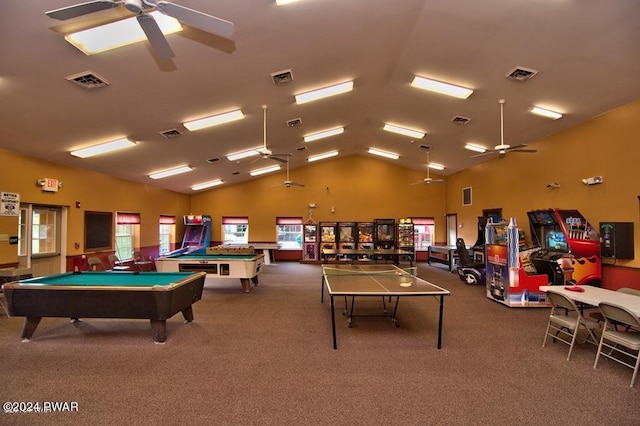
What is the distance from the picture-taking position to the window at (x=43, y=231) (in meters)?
6.11

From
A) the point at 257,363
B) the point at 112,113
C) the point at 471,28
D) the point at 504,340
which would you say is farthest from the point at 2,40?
the point at 504,340

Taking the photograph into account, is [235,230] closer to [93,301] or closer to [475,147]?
[93,301]

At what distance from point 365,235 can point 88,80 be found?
969 centimetres

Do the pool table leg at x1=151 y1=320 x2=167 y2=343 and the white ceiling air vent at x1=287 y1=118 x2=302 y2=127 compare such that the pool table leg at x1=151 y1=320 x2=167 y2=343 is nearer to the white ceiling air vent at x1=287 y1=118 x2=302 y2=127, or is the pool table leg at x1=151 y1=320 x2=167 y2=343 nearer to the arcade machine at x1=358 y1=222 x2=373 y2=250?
the white ceiling air vent at x1=287 y1=118 x2=302 y2=127

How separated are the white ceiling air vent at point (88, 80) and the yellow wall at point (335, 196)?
8283 mm

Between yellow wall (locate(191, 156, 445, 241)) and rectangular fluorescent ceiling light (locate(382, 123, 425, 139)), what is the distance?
12.3ft

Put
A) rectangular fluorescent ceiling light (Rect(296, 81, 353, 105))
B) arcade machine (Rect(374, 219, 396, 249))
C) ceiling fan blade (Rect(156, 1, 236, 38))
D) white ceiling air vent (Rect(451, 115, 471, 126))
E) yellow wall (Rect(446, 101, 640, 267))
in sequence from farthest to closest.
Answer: arcade machine (Rect(374, 219, 396, 249))
white ceiling air vent (Rect(451, 115, 471, 126))
rectangular fluorescent ceiling light (Rect(296, 81, 353, 105))
yellow wall (Rect(446, 101, 640, 267))
ceiling fan blade (Rect(156, 1, 236, 38))

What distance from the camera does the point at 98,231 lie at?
756 cm

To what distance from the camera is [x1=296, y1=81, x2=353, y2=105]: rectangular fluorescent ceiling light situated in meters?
5.57

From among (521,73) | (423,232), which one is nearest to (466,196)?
(423,232)

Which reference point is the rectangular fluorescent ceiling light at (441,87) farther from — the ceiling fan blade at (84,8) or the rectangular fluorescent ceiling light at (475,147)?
the ceiling fan blade at (84,8)

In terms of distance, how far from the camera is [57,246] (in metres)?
6.59

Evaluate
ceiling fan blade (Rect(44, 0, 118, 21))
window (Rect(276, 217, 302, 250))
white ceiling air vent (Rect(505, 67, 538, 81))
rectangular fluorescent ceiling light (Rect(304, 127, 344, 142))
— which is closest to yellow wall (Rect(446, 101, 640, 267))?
white ceiling air vent (Rect(505, 67, 538, 81))

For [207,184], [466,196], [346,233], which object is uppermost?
[207,184]
